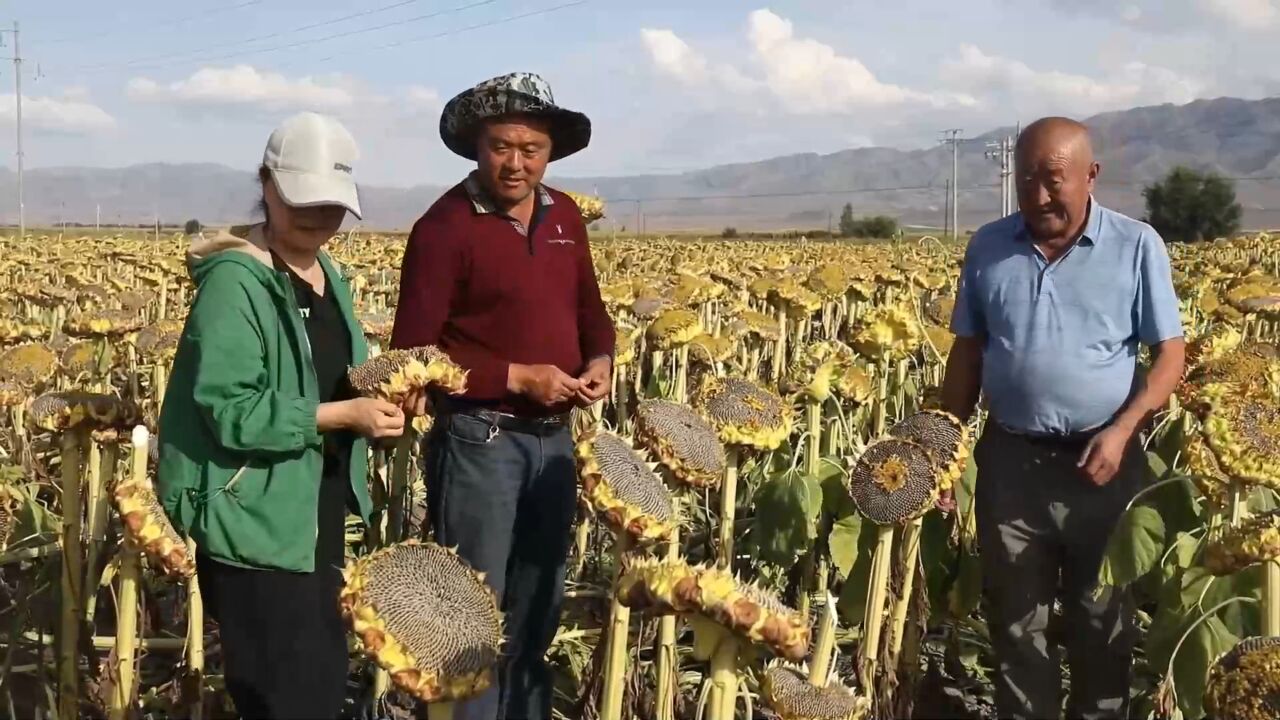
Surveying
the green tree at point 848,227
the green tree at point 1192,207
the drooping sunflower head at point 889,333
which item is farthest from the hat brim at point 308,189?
the green tree at point 848,227

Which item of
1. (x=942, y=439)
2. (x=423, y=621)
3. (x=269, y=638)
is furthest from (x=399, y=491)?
(x=423, y=621)

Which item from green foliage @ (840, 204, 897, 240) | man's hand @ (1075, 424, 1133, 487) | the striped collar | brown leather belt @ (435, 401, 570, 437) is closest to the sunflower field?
man's hand @ (1075, 424, 1133, 487)

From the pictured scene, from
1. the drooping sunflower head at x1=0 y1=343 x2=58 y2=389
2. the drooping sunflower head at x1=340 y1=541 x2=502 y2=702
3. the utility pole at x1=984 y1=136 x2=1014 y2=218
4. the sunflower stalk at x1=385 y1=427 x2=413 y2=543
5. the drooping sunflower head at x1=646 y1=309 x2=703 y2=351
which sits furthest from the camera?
the utility pole at x1=984 y1=136 x2=1014 y2=218

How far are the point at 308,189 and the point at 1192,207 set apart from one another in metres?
62.2

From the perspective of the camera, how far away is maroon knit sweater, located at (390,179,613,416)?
9.64 feet

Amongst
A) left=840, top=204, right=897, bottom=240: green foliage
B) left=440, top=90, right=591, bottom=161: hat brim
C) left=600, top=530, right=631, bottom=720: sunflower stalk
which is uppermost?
left=840, top=204, right=897, bottom=240: green foliage

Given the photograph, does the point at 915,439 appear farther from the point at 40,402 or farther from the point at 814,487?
the point at 40,402

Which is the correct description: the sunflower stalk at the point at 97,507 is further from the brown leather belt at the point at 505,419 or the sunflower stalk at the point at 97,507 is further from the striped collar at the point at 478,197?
the striped collar at the point at 478,197

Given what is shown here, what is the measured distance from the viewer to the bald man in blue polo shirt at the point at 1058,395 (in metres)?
3.02

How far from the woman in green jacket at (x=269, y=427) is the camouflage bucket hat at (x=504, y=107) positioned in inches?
20.5

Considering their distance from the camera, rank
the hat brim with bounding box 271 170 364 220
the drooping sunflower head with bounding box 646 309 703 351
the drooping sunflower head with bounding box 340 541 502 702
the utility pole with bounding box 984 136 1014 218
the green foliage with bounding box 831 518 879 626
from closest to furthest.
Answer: the drooping sunflower head with bounding box 340 541 502 702 → the hat brim with bounding box 271 170 364 220 → the green foliage with bounding box 831 518 879 626 → the drooping sunflower head with bounding box 646 309 703 351 → the utility pole with bounding box 984 136 1014 218

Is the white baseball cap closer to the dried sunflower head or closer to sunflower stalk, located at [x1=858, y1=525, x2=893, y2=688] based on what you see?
the dried sunflower head

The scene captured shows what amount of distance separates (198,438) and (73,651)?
124 cm

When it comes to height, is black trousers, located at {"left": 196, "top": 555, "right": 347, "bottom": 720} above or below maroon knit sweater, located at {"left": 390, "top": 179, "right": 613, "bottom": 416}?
below
